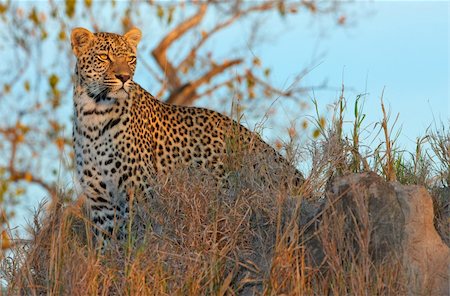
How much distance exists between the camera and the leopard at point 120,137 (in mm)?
8625

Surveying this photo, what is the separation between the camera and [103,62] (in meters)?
8.66

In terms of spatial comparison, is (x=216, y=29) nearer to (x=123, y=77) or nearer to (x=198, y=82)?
(x=198, y=82)

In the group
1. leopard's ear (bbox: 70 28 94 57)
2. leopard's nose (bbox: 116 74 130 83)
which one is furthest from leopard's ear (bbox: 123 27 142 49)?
leopard's nose (bbox: 116 74 130 83)

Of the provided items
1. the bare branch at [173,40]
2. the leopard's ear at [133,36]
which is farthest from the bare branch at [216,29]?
the leopard's ear at [133,36]

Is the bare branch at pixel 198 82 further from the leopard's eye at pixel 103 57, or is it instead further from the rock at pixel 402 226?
the rock at pixel 402 226

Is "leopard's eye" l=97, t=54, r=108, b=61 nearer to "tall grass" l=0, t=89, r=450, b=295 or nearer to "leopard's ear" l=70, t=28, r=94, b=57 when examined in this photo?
"leopard's ear" l=70, t=28, r=94, b=57

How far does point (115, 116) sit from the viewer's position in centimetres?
878

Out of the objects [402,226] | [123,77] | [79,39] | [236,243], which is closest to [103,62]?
[123,77]

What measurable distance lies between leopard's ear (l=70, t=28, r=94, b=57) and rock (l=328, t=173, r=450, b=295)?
3.34m

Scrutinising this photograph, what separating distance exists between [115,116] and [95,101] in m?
0.24

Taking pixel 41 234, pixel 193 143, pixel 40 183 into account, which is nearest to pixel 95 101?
pixel 193 143

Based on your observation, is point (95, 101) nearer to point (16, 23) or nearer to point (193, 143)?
point (193, 143)

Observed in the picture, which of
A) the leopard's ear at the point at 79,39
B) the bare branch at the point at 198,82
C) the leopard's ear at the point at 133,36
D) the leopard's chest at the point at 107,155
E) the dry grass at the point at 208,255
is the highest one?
the bare branch at the point at 198,82

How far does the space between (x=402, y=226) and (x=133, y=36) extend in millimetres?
3818
